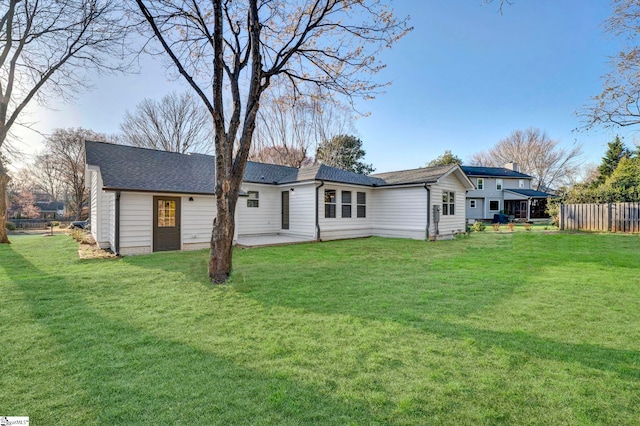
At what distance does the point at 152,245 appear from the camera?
9.77 m

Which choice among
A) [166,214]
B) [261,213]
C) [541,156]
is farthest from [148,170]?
[541,156]

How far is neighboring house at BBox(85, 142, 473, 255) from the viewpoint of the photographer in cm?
965

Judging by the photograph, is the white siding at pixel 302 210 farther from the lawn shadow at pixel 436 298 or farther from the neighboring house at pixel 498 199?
the neighboring house at pixel 498 199

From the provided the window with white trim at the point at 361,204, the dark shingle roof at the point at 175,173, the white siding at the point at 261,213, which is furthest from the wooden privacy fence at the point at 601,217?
the white siding at the point at 261,213

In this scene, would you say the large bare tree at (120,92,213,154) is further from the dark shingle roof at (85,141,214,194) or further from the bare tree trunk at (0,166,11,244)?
the dark shingle roof at (85,141,214,194)

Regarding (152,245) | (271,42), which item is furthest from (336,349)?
(152,245)

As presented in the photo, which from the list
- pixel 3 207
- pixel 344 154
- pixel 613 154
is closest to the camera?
pixel 3 207

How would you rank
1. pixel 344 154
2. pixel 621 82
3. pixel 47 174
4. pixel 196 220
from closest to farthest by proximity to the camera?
pixel 621 82, pixel 196 220, pixel 344 154, pixel 47 174

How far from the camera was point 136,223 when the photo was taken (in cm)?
948

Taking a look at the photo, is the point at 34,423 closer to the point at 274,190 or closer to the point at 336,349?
the point at 336,349

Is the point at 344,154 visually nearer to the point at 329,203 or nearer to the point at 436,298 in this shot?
the point at 329,203

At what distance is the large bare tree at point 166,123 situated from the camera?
80.3 feet

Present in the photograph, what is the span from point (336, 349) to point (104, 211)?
453 inches

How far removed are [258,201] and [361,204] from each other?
201 inches
